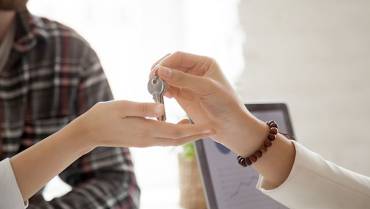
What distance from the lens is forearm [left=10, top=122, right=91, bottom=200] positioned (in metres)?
0.60

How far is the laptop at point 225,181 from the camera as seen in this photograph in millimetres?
900

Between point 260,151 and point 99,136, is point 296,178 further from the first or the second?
point 99,136

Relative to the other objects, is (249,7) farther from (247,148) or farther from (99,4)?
(247,148)

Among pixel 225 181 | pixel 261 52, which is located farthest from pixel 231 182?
pixel 261 52

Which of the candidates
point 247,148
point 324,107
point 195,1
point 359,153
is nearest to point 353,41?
point 324,107

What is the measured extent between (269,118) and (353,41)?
836mm

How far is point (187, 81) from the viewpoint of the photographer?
2.06 ft

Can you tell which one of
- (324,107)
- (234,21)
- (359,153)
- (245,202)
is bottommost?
(359,153)

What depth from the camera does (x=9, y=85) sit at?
0.83 meters

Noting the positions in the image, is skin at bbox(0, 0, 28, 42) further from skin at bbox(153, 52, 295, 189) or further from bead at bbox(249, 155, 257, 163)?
bead at bbox(249, 155, 257, 163)

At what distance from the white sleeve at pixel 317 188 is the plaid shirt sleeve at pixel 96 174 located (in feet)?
0.87

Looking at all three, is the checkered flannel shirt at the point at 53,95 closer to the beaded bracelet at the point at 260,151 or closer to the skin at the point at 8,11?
the skin at the point at 8,11

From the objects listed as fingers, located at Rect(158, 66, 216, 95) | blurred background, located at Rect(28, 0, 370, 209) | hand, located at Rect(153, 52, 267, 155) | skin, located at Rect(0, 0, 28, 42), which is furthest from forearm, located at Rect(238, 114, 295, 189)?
blurred background, located at Rect(28, 0, 370, 209)

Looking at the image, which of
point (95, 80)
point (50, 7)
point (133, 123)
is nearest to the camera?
point (133, 123)
